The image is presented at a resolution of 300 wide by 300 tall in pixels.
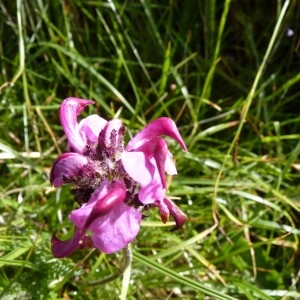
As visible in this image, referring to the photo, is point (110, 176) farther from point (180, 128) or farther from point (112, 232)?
point (180, 128)

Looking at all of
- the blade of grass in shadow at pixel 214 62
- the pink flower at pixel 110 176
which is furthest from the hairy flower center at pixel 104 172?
the blade of grass in shadow at pixel 214 62

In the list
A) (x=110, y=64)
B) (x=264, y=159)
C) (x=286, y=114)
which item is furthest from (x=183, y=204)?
(x=110, y=64)

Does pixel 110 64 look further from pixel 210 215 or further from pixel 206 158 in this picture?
pixel 210 215

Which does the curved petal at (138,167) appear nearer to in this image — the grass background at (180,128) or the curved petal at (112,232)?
the curved petal at (112,232)

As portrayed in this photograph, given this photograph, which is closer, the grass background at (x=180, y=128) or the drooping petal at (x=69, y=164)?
the drooping petal at (x=69, y=164)

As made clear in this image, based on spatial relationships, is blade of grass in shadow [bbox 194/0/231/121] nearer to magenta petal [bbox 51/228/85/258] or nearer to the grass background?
the grass background

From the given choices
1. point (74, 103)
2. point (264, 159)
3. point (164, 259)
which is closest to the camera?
point (74, 103)
